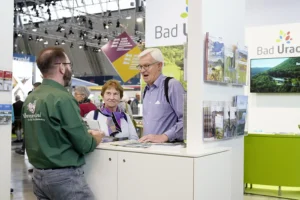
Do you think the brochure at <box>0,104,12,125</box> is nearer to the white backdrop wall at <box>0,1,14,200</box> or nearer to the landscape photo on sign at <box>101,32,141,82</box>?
the white backdrop wall at <box>0,1,14,200</box>

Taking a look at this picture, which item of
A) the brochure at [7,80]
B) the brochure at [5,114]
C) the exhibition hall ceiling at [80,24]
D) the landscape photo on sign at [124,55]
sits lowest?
the brochure at [5,114]

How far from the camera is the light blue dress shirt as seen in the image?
122 inches

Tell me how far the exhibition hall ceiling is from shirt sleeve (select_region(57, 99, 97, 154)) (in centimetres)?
1655

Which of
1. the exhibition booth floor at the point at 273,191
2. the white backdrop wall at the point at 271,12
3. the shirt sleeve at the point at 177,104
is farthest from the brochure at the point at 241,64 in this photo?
the white backdrop wall at the point at 271,12

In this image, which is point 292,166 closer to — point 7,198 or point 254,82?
point 254,82

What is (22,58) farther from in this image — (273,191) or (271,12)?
(273,191)

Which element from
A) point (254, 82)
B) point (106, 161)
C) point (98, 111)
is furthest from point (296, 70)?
point (106, 161)

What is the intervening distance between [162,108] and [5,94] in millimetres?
2255

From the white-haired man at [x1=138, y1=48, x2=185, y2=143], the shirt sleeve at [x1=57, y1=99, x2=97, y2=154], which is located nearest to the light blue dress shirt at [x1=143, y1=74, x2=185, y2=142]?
the white-haired man at [x1=138, y1=48, x2=185, y2=143]

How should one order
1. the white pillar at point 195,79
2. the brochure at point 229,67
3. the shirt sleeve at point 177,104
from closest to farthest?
the white pillar at point 195,79 < the brochure at point 229,67 < the shirt sleeve at point 177,104

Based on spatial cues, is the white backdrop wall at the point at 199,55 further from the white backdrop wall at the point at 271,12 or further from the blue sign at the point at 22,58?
the blue sign at the point at 22,58

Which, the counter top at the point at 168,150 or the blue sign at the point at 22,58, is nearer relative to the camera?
the counter top at the point at 168,150

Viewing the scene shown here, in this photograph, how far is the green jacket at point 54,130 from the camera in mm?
2170

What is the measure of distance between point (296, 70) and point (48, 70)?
5802 millimetres
